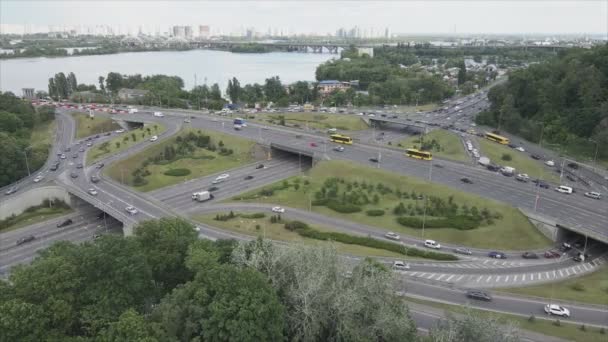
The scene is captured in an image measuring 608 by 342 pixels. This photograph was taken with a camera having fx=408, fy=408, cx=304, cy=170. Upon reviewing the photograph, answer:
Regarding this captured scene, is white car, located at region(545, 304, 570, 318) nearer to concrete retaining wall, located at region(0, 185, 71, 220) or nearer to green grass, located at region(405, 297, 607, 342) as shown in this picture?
green grass, located at region(405, 297, 607, 342)

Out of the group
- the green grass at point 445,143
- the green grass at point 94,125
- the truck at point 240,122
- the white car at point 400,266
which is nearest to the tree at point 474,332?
the white car at point 400,266

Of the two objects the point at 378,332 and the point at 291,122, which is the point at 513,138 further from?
the point at 378,332

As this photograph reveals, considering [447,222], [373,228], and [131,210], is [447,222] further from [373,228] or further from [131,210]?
[131,210]

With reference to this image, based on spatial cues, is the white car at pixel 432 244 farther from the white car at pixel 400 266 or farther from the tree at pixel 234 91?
the tree at pixel 234 91

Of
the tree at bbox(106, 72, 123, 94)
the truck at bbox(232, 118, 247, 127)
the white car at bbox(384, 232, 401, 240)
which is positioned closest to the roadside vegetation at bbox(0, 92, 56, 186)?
the truck at bbox(232, 118, 247, 127)

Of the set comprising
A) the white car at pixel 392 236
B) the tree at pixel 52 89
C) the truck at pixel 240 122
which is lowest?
the white car at pixel 392 236

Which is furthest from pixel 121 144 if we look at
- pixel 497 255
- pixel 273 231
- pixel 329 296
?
pixel 497 255
